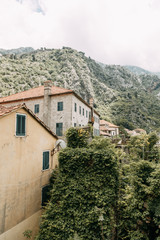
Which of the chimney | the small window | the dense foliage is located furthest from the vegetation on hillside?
the chimney

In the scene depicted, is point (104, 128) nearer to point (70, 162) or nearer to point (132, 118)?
point (132, 118)

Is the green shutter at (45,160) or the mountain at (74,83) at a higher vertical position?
the mountain at (74,83)

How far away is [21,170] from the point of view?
992 cm

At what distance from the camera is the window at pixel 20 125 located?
374 inches

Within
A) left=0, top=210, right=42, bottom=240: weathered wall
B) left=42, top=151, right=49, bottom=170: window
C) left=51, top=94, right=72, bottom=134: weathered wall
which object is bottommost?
left=0, top=210, right=42, bottom=240: weathered wall

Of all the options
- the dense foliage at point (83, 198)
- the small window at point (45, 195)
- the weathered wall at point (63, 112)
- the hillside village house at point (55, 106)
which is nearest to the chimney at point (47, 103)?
the hillside village house at point (55, 106)

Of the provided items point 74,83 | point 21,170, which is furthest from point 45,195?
point 74,83

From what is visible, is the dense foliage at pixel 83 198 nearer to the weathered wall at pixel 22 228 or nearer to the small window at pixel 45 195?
the weathered wall at pixel 22 228

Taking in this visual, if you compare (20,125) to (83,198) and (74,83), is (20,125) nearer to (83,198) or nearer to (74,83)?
(83,198)

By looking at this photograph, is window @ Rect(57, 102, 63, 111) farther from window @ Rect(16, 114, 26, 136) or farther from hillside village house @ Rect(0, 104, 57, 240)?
window @ Rect(16, 114, 26, 136)

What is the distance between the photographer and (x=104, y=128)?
5791 cm

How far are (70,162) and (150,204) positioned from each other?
504 centimetres

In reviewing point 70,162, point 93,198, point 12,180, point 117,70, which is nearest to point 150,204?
point 93,198

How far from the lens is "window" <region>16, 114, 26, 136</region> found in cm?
951
